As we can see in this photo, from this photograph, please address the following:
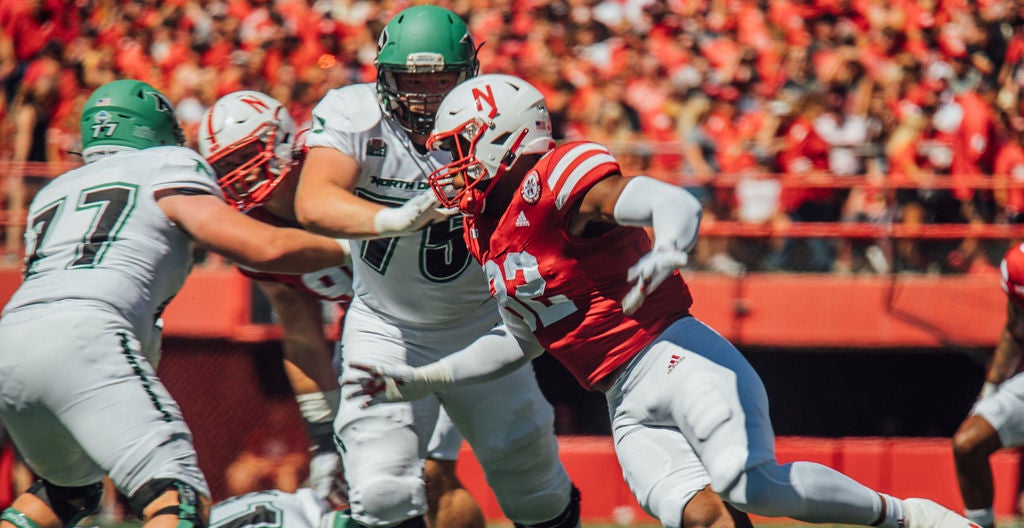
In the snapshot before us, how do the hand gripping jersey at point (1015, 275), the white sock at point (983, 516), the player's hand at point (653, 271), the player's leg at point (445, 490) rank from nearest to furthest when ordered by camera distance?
the player's hand at point (653, 271) < the player's leg at point (445, 490) < the hand gripping jersey at point (1015, 275) < the white sock at point (983, 516)

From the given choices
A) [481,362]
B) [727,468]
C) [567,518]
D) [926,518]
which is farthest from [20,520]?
[926,518]

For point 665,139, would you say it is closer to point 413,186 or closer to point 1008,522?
point 1008,522

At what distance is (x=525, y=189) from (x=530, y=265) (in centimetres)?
24

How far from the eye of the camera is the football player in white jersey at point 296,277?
16.4 feet

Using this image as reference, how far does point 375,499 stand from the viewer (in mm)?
4324

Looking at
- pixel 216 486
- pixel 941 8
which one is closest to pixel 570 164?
pixel 216 486

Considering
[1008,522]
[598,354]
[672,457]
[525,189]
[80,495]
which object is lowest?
[1008,522]

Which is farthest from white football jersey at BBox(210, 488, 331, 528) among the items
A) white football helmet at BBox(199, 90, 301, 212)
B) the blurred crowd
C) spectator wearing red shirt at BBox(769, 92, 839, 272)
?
spectator wearing red shirt at BBox(769, 92, 839, 272)

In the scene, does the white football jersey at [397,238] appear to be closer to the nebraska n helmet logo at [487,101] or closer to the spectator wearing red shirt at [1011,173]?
the nebraska n helmet logo at [487,101]

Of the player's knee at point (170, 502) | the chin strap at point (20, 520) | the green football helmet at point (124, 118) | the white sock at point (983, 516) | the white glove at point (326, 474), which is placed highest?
the green football helmet at point (124, 118)

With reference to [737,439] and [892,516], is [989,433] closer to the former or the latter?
[892,516]

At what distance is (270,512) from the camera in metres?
4.15

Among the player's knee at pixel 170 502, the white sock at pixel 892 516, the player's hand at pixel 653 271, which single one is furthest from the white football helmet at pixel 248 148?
the white sock at pixel 892 516

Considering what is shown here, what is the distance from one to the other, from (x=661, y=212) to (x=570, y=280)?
22.1 inches
